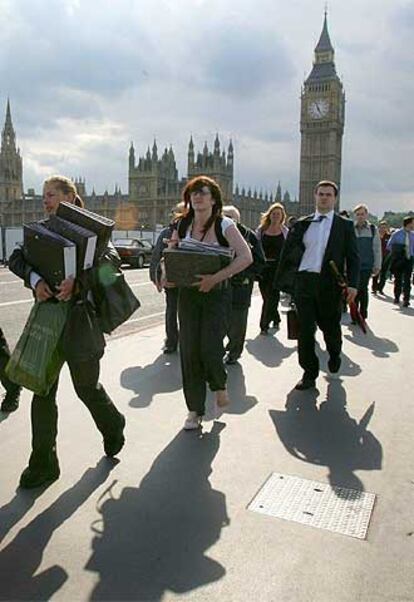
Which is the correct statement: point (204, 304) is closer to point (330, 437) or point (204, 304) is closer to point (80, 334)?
point (80, 334)

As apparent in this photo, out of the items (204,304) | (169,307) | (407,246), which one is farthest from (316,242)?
(407,246)

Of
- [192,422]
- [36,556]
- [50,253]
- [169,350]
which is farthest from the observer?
[169,350]

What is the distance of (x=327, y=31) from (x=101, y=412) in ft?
425

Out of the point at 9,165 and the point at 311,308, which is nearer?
the point at 311,308

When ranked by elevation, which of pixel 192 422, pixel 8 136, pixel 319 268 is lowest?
pixel 192 422

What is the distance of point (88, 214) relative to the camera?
3.10 metres

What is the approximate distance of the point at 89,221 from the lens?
3.02 meters

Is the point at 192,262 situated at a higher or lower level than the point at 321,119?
lower

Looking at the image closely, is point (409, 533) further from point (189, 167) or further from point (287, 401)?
point (189, 167)

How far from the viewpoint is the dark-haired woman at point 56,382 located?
9.87 ft

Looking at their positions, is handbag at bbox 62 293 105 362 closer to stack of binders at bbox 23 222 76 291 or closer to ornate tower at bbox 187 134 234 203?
stack of binders at bbox 23 222 76 291

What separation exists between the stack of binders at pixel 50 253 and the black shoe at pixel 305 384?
280 centimetres

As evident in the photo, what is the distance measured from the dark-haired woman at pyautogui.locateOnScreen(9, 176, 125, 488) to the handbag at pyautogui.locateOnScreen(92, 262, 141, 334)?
0.06 meters

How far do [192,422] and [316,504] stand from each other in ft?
4.10
